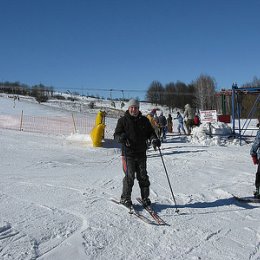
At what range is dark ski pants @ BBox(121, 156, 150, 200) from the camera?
246 inches

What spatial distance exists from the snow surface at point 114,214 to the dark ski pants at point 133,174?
0.36 meters

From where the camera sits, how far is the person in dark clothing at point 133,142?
6184 millimetres

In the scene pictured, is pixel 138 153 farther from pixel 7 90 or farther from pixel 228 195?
pixel 7 90

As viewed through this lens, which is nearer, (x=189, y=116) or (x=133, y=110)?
(x=133, y=110)

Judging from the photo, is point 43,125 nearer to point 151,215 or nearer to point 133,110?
point 133,110

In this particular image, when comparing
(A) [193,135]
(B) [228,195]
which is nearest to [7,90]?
(A) [193,135]

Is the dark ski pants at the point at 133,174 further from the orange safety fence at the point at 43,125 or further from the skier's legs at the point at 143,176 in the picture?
the orange safety fence at the point at 43,125

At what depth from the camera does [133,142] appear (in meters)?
6.18

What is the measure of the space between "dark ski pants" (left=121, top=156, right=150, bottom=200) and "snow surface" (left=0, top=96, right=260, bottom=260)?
14.0 inches

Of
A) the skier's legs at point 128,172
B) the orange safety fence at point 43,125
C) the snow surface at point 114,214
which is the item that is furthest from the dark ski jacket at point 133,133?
the orange safety fence at point 43,125

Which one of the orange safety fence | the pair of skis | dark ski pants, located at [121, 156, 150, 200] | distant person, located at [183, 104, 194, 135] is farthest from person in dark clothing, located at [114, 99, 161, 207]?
distant person, located at [183, 104, 194, 135]

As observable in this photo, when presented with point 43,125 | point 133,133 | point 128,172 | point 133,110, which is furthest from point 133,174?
point 43,125

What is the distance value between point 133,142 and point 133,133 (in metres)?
0.15

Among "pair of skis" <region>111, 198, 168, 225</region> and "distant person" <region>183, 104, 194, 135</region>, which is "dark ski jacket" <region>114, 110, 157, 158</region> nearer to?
"pair of skis" <region>111, 198, 168, 225</region>
